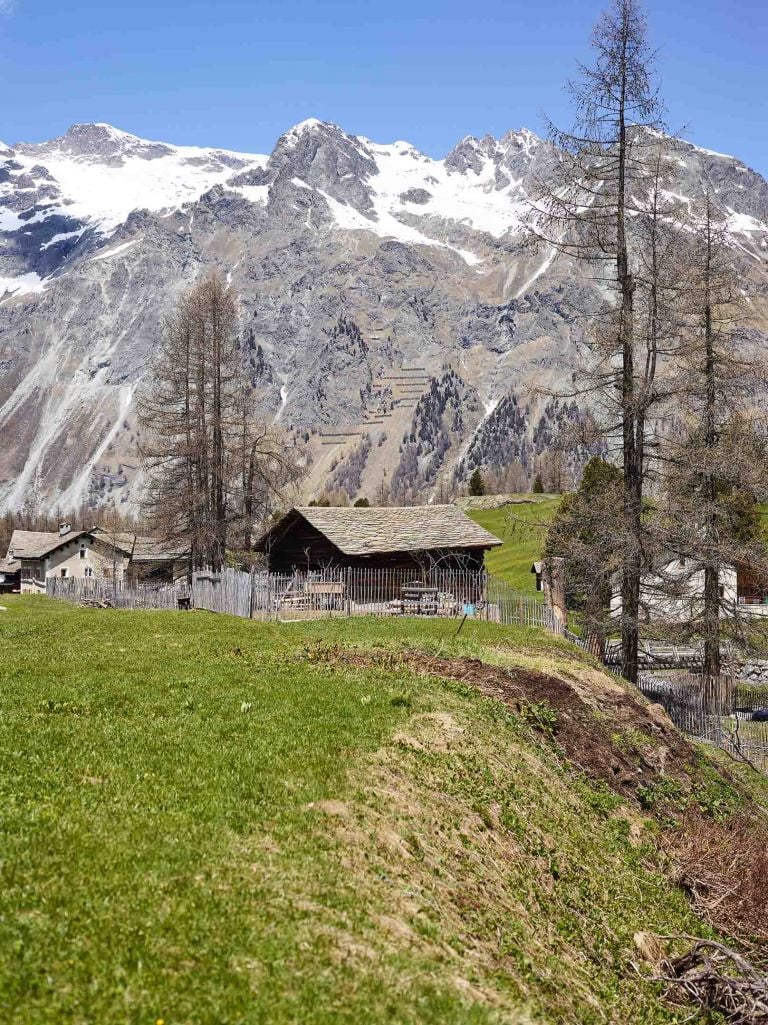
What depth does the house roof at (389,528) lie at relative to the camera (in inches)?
1582

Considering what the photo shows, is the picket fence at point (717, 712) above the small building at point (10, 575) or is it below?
below

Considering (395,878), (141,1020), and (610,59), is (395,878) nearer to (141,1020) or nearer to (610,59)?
(141,1020)

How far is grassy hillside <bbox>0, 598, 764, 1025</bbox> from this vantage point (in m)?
5.94

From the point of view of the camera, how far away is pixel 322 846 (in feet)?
26.2

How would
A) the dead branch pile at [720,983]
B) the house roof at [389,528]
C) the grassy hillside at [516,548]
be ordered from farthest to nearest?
1. the grassy hillside at [516,548]
2. the house roof at [389,528]
3. the dead branch pile at [720,983]

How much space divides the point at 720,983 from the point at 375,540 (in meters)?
32.0

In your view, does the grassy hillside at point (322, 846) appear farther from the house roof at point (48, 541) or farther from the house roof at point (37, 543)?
the house roof at point (37, 543)

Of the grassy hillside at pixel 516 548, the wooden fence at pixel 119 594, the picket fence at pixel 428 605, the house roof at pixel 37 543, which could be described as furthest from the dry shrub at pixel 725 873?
the house roof at pixel 37 543

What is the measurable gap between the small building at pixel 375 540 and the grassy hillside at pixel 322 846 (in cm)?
2303

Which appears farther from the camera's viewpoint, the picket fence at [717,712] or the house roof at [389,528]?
the house roof at [389,528]

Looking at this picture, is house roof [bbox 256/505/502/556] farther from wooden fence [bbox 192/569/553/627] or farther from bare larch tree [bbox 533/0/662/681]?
bare larch tree [bbox 533/0/662/681]

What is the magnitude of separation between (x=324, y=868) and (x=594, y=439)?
19688 mm

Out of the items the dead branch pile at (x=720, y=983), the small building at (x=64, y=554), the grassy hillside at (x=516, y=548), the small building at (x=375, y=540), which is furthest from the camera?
the small building at (x=64, y=554)

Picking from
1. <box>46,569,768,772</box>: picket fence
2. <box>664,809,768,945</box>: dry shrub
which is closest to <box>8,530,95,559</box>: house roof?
<box>46,569,768,772</box>: picket fence
